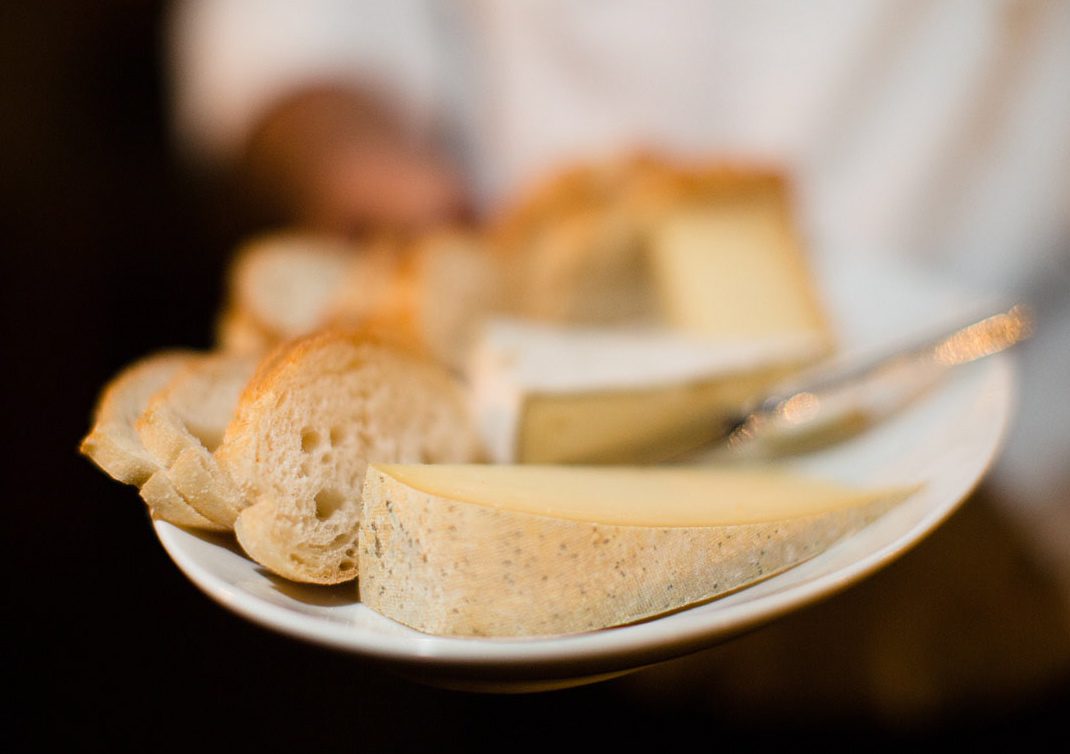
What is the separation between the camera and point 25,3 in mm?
1721

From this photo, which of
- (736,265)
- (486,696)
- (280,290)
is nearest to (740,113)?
(736,265)

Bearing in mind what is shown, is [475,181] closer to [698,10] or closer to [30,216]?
[698,10]

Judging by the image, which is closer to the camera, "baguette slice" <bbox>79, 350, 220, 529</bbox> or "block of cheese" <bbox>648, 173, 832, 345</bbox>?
"baguette slice" <bbox>79, 350, 220, 529</bbox>

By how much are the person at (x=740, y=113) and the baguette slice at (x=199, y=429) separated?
0.50 m

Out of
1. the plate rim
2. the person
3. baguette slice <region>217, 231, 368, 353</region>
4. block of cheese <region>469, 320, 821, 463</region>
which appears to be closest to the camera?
the plate rim

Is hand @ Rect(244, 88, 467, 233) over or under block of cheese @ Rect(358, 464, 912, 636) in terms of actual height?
over

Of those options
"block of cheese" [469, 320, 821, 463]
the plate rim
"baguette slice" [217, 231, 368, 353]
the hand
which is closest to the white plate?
the plate rim

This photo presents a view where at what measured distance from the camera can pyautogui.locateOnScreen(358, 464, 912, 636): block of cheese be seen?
33 centimetres

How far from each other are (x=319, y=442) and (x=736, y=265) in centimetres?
46

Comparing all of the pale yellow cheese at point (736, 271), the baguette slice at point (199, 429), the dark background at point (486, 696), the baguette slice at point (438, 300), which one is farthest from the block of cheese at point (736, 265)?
the baguette slice at point (199, 429)

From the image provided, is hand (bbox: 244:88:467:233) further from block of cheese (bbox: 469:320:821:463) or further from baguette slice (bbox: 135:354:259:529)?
baguette slice (bbox: 135:354:259:529)

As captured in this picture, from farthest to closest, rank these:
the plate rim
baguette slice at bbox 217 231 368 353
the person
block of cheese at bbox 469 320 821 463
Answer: the person
baguette slice at bbox 217 231 368 353
block of cheese at bbox 469 320 821 463
the plate rim

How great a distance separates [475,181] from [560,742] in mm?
809

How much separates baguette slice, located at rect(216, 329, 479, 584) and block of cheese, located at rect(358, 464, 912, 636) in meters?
0.03
